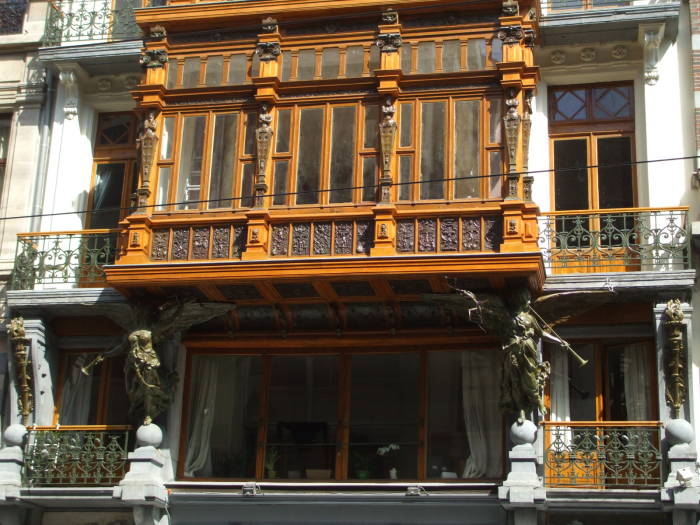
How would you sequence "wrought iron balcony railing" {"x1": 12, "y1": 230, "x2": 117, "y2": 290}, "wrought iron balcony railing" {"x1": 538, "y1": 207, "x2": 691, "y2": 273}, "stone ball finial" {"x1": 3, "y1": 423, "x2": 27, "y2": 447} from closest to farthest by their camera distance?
"wrought iron balcony railing" {"x1": 538, "y1": 207, "x2": 691, "y2": 273} < "stone ball finial" {"x1": 3, "y1": 423, "x2": 27, "y2": 447} < "wrought iron balcony railing" {"x1": 12, "y1": 230, "x2": 117, "y2": 290}

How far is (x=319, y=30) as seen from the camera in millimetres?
19703

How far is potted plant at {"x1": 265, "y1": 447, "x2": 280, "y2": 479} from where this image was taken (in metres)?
18.9

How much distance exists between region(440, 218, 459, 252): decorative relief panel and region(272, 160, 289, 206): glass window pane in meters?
2.53

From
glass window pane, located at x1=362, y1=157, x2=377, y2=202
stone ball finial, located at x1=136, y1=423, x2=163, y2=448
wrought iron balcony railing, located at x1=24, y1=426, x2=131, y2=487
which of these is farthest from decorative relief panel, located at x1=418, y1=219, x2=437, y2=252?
wrought iron balcony railing, located at x1=24, y1=426, x2=131, y2=487

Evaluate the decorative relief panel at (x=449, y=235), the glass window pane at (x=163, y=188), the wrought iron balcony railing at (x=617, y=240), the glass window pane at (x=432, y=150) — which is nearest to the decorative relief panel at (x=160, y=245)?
the glass window pane at (x=163, y=188)

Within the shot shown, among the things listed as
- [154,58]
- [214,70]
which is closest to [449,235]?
[214,70]

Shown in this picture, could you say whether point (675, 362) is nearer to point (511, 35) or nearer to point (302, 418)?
point (511, 35)

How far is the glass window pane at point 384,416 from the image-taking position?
18656 millimetres

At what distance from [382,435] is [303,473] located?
1.37 m

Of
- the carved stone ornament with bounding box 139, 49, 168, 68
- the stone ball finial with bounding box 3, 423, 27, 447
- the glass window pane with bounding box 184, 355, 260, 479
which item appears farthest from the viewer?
the carved stone ornament with bounding box 139, 49, 168, 68

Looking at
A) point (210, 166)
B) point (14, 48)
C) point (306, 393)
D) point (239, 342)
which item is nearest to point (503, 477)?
point (306, 393)

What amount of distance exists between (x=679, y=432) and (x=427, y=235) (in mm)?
4547

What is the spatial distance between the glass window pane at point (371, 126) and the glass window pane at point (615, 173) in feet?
12.3

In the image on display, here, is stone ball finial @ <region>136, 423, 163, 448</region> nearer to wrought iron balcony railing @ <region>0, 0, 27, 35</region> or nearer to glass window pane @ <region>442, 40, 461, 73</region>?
glass window pane @ <region>442, 40, 461, 73</region>
